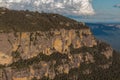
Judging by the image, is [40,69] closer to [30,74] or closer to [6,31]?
[30,74]

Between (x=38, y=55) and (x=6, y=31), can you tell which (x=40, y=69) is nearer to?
(x=38, y=55)

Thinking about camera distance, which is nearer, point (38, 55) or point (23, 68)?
point (23, 68)

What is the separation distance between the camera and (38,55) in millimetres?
199000

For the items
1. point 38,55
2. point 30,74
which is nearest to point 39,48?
point 38,55

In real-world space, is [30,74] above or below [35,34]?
below

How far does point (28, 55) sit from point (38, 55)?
685 centimetres

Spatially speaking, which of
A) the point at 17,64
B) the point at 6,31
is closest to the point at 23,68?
the point at 17,64

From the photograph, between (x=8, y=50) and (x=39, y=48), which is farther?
(x=39, y=48)

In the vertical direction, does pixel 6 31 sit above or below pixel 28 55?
above

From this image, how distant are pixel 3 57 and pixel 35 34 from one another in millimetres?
23122

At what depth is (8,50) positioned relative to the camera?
182 m

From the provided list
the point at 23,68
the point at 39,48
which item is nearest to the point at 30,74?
the point at 23,68

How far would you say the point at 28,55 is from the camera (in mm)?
193375

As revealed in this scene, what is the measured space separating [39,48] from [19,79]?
2443 centimetres
